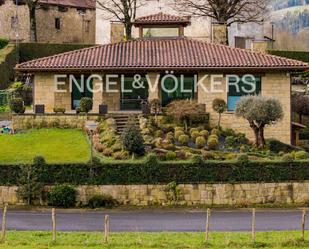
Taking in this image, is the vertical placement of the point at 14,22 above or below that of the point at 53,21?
below

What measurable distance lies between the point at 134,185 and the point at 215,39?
25382 mm

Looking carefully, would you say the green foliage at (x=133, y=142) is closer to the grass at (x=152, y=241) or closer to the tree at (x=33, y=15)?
the grass at (x=152, y=241)

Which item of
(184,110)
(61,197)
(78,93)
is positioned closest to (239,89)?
(184,110)

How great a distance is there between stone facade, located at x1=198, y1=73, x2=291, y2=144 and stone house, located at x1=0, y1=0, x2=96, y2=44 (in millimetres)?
31307

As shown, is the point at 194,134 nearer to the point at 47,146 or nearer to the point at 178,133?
the point at 178,133

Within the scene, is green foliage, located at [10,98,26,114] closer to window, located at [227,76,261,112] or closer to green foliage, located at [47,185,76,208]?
window, located at [227,76,261,112]

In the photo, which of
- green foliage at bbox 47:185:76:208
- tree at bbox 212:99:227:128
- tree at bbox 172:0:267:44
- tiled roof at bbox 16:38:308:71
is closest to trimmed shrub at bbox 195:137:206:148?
tree at bbox 212:99:227:128

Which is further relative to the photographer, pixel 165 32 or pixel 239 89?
pixel 165 32

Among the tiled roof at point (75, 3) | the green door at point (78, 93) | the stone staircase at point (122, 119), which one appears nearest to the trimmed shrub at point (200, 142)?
the stone staircase at point (122, 119)

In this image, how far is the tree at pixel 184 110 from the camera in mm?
49031

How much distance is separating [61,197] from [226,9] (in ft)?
129

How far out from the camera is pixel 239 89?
52.2m

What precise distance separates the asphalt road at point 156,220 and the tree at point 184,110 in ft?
40.2

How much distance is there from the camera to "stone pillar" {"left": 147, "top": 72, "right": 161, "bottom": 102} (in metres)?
52.6
